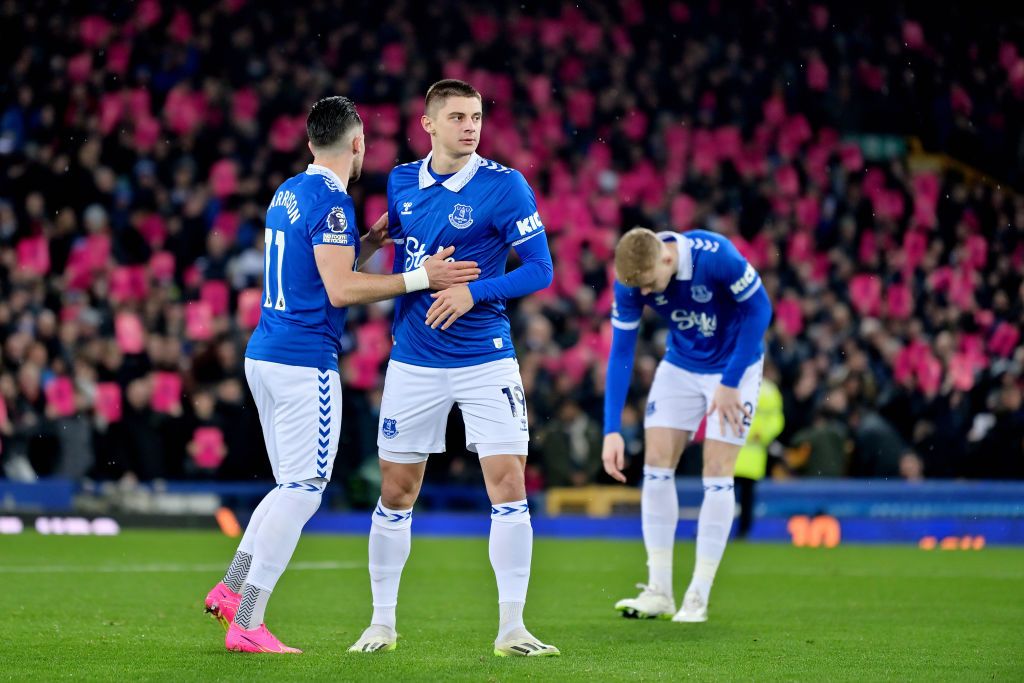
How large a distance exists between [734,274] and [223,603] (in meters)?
3.45

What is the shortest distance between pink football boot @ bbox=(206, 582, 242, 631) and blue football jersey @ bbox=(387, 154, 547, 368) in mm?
1298

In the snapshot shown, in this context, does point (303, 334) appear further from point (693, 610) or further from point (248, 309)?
point (248, 309)

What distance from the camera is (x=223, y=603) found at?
709cm

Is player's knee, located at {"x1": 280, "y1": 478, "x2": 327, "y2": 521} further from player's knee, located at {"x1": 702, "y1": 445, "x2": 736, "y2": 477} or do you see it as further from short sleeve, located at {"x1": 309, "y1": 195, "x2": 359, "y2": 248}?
player's knee, located at {"x1": 702, "y1": 445, "x2": 736, "y2": 477}

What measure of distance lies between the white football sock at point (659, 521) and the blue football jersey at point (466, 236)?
232 centimetres

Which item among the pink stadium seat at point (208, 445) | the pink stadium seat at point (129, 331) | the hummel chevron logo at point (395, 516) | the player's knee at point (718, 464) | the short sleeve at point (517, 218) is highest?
the short sleeve at point (517, 218)

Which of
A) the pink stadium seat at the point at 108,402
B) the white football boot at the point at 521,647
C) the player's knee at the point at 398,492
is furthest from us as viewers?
the pink stadium seat at the point at 108,402

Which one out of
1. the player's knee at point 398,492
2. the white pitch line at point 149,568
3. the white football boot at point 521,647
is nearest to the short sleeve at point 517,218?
the player's knee at point 398,492

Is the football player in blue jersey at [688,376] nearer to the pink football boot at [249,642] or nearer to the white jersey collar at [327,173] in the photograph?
the white jersey collar at [327,173]

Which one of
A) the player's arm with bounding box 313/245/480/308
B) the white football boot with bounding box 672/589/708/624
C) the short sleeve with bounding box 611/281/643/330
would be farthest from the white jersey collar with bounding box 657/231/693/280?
the player's arm with bounding box 313/245/480/308

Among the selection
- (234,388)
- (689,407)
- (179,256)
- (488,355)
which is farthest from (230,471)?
(488,355)

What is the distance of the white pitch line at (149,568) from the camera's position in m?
12.1

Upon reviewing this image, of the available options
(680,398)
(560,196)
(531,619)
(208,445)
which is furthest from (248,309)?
(531,619)

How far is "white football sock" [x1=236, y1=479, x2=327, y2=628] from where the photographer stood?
691cm
